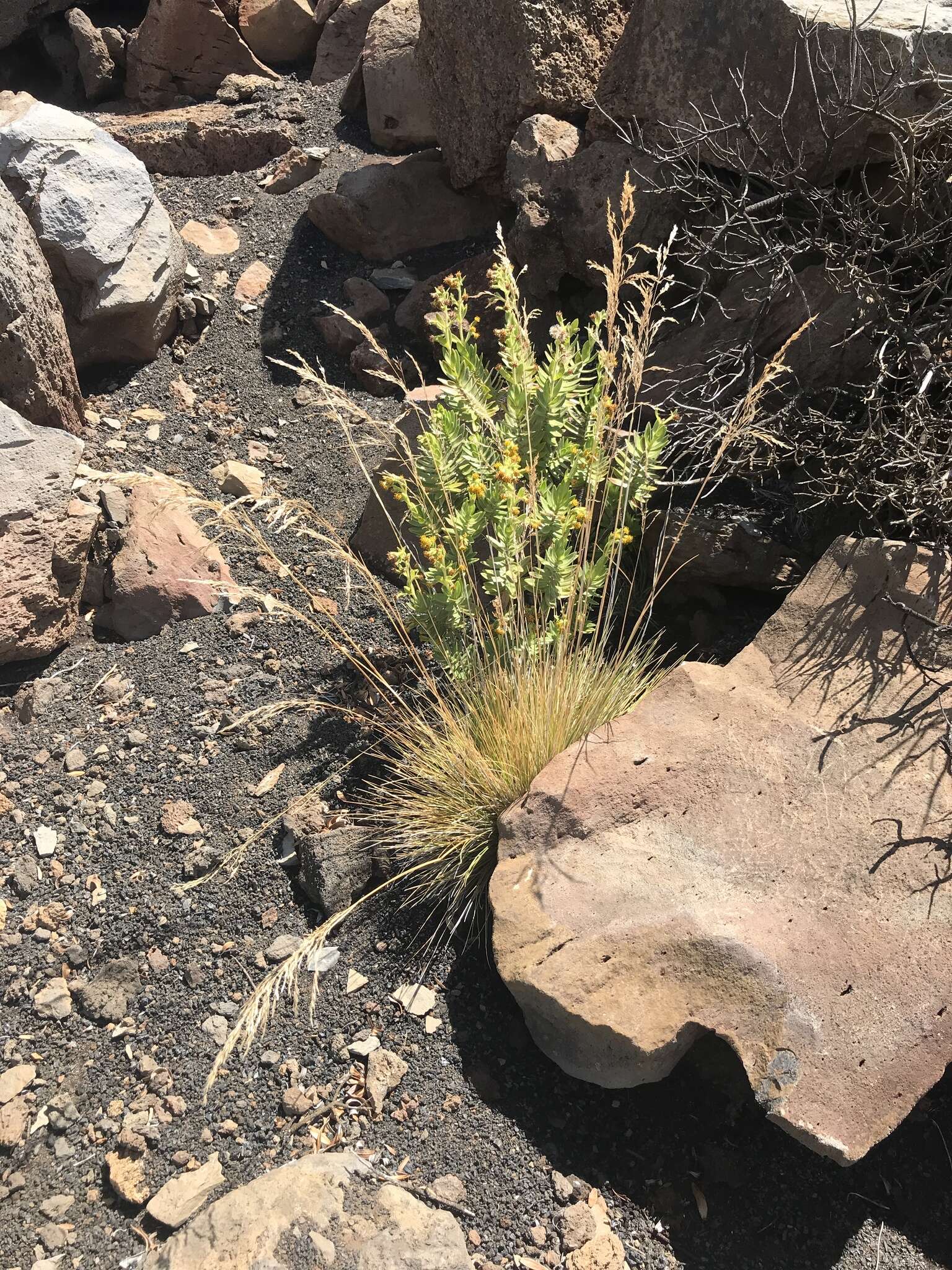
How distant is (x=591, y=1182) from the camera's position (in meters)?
2.33

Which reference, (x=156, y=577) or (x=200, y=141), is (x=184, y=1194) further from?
(x=200, y=141)

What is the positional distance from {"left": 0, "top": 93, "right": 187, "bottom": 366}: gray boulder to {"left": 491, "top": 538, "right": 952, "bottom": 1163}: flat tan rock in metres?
2.82

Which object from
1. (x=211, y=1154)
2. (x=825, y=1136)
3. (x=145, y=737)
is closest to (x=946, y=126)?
(x=825, y=1136)

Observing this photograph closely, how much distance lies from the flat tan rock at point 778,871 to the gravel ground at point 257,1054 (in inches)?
9.1

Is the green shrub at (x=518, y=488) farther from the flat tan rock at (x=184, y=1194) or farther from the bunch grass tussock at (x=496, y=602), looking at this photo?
the flat tan rock at (x=184, y=1194)

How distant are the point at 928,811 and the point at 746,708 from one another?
0.49 m

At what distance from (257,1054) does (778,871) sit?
132 centimetres

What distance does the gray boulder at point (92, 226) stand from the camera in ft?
13.2

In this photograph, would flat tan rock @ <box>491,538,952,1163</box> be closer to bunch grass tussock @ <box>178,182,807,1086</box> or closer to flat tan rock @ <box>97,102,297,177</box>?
bunch grass tussock @ <box>178,182,807,1086</box>

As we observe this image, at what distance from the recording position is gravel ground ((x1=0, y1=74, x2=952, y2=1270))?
7.54 feet

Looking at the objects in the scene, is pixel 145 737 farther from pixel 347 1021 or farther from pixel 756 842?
pixel 756 842

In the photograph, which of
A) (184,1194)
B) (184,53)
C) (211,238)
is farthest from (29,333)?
(184,53)

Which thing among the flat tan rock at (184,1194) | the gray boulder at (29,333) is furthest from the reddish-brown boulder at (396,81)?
the flat tan rock at (184,1194)

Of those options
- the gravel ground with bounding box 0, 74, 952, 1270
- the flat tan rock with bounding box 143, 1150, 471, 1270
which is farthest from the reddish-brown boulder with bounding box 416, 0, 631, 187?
the flat tan rock with bounding box 143, 1150, 471, 1270
